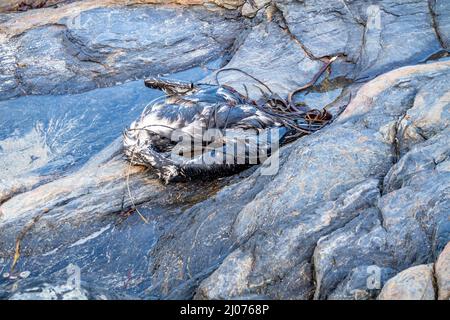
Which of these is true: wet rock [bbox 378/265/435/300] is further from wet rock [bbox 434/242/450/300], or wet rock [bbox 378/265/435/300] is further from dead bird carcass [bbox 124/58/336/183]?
dead bird carcass [bbox 124/58/336/183]

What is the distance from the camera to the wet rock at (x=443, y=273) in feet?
9.80

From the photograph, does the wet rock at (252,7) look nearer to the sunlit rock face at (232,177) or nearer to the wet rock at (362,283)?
the sunlit rock face at (232,177)

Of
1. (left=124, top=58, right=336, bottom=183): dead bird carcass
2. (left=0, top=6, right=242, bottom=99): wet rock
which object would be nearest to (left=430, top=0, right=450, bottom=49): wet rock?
(left=124, top=58, right=336, bottom=183): dead bird carcass

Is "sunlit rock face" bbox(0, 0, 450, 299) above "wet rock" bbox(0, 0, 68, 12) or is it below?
below

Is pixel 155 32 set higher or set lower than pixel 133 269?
higher

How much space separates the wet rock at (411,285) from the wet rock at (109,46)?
17.9 ft

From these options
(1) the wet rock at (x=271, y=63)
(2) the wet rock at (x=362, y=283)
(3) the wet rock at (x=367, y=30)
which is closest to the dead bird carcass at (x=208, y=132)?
(1) the wet rock at (x=271, y=63)

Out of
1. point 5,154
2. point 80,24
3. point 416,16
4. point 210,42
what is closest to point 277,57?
point 210,42

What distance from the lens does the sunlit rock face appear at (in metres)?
3.75

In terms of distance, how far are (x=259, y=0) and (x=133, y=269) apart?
189 inches

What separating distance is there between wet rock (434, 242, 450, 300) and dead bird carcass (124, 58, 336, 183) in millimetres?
2631

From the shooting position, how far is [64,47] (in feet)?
27.7

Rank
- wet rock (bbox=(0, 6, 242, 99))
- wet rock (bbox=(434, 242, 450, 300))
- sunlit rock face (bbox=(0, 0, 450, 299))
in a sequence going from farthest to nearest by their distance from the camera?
wet rock (bbox=(0, 6, 242, 99)) < sunlit rock face (bbox=(0, 0, 450, 299)) < wet rock (bbox=(434, 242, 450, 300))
